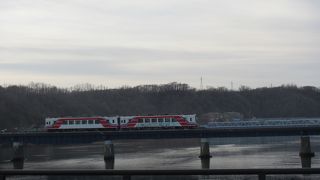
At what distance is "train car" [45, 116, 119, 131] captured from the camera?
121688mm

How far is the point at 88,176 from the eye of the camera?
11125mm

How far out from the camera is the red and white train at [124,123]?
118938mm

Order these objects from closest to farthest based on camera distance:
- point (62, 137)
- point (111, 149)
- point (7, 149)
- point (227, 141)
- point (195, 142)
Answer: point (111, 149) < point (62, 137) < point (7, 149) < point (227, 141) < point (195, 142)

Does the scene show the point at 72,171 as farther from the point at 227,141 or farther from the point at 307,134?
the point at 227,141

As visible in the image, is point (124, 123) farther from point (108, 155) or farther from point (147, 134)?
point (108, 155)

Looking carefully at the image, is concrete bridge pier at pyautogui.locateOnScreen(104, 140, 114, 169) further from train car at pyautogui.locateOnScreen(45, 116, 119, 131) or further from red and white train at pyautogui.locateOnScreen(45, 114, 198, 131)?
train car at pyautogui.locateOnScreen(45, 116, 119, 131)

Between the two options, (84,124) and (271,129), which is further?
(84,124)

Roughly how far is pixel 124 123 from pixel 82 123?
9343 millimetres

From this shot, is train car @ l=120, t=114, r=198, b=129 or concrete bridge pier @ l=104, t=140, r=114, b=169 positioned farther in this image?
train car @ l=120, t=114, r=198, b=129

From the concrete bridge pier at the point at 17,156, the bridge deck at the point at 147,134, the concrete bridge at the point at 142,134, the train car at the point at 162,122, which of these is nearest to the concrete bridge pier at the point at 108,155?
the concrete bridge at the point at 142,134

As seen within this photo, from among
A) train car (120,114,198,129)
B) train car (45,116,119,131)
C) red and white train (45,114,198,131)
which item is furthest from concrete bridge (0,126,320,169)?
train car (45,116,119,131)

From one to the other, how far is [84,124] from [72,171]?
113360 millimetres

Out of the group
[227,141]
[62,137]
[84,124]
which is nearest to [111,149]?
[62,137]

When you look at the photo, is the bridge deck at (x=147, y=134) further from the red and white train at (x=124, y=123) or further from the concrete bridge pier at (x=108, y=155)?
the concrete bridge pier at (x=108, y=155)
